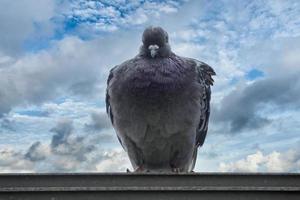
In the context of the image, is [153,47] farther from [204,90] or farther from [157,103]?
[204,90]

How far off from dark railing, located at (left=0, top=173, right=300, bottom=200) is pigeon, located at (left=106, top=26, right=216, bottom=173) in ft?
7.86

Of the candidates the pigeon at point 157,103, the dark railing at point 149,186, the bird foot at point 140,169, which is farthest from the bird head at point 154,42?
the dark railing at point 149,186

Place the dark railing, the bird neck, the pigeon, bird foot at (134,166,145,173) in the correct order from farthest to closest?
bird foot at (134,166,145,173)
the bird neck
the pigeon
the dark railing

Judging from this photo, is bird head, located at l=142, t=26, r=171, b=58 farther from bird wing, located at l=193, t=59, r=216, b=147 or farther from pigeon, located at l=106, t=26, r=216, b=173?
bird wing, located at l=193, t=59, r=216, b=147

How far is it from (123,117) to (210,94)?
4.82ft

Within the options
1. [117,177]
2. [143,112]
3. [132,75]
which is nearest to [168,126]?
[143,112]

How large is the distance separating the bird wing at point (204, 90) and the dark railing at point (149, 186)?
2.83 meters

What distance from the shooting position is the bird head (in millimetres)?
6824

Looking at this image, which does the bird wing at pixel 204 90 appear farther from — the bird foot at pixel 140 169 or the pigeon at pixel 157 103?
the bird foot at pixel 140 169

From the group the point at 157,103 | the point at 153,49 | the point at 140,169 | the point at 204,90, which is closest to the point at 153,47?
the point at 153,49

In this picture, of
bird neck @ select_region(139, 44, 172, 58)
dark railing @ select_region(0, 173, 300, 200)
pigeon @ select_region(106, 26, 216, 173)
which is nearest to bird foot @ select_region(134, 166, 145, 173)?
pigeon @ select_region(106, 26, 216, 173)

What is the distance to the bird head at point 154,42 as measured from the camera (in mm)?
6824

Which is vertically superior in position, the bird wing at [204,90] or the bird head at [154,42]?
the bird head at [154,42]

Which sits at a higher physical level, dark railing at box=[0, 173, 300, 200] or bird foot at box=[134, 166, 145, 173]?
bird foot at box=[134, 166, 145, 173]
